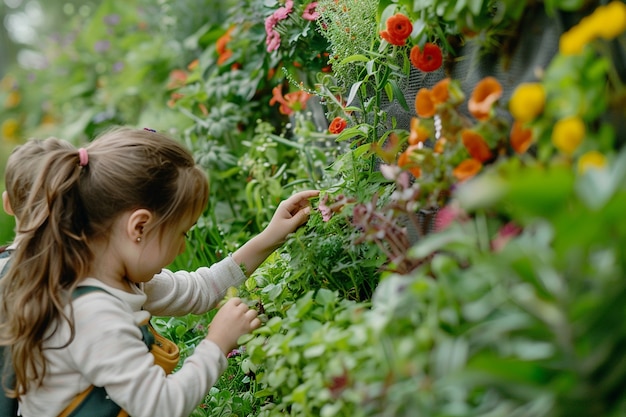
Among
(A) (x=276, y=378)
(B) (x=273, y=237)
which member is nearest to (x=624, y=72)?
(A) (x=276, y=378)

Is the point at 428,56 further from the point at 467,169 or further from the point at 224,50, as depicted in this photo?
the point at 224,50

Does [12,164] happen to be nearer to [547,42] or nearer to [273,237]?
[273,237]

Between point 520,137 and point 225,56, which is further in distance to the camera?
point 225,56

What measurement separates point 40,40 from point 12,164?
792cm

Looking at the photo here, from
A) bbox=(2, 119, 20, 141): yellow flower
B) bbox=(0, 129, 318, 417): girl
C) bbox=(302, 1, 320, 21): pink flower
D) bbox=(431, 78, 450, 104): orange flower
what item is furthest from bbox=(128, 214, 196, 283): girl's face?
bbox=(2, 119, 20, 141): yellow flower

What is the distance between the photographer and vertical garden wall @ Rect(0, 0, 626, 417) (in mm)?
1011

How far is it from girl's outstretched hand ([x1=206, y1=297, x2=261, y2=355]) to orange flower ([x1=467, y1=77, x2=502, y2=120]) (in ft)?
2.51

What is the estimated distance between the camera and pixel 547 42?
143cm

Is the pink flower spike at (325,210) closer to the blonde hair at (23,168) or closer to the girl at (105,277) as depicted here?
the girl at (105,277)

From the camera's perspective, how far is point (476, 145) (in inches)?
55.2

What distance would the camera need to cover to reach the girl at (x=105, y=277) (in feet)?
Answer: 5.41

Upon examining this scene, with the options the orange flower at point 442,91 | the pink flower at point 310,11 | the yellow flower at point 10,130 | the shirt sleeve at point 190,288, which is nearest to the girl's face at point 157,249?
the shirt sleeve at point 190,288

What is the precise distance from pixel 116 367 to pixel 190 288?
574 mm

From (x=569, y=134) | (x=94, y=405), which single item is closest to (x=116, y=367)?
(x=94, y=405)
